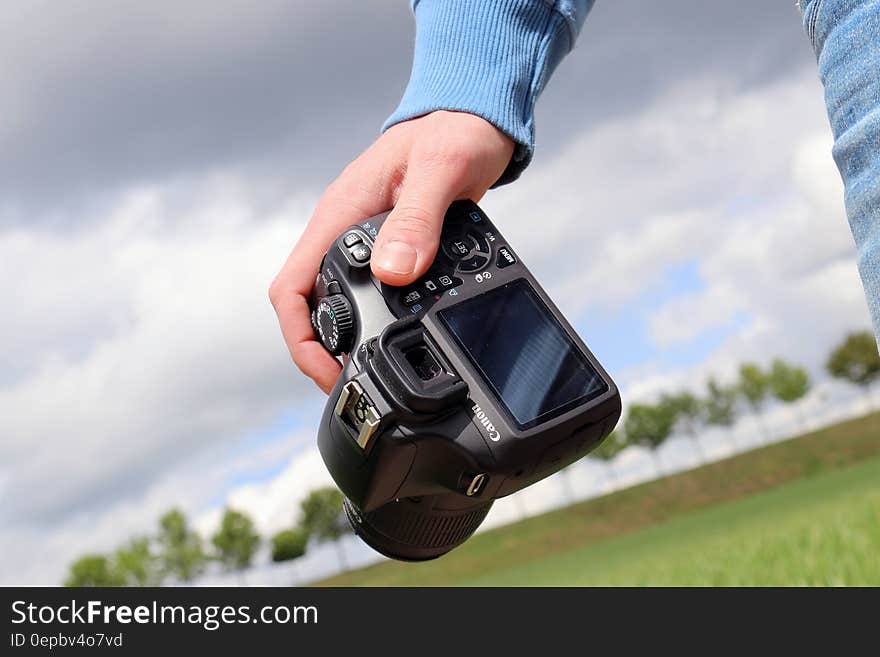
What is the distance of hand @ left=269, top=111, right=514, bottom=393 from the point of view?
2.13 meters

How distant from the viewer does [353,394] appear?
80.1 inches

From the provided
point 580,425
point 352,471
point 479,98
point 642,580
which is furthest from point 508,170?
point 642,580

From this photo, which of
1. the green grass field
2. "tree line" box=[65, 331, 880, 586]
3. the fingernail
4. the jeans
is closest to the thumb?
the fingernail

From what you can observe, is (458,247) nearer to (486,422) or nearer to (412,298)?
(412,298)

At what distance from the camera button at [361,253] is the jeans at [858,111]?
112 centimetres

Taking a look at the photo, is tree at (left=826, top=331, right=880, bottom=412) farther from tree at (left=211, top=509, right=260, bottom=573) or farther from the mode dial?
the mode dial

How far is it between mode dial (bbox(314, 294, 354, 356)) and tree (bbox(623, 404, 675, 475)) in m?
55.2

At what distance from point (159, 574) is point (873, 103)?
51333 mm

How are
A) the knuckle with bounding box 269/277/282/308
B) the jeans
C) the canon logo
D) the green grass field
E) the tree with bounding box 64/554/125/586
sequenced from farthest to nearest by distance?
the tree with bounding box 64/554/125/586
the green grass field
the knuckle with bounding box 269/277/282/308
the canon logo
the jeans

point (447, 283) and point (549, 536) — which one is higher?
point (447, 283)

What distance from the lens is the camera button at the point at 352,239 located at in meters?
2.26

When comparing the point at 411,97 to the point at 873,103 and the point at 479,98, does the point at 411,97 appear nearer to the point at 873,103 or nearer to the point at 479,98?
the point at 479,98

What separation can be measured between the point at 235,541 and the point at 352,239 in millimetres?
51464

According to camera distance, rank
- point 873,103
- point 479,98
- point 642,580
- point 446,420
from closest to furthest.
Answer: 1. point 873,103
2. point 446,420
3. point 479,98
4. point 642,580
